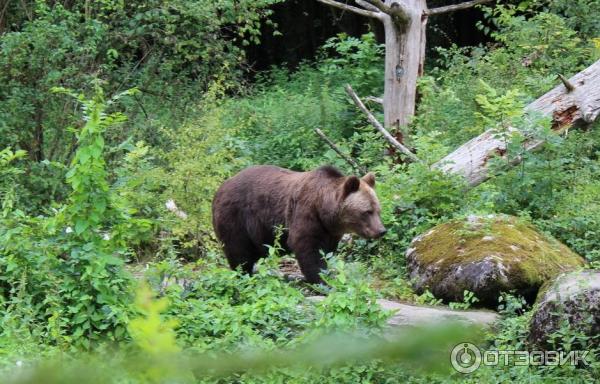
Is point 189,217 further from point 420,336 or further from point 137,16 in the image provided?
point 420,336

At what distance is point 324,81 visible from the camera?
1620 cm

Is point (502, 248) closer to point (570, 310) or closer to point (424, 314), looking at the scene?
point (424, 314)

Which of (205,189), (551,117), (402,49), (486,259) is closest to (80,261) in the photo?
(486,259)

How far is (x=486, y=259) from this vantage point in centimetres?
728

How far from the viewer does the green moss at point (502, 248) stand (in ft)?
23.7

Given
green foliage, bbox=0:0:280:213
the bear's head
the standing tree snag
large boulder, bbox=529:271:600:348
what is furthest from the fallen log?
green foliage, bbox=0:0:280:213

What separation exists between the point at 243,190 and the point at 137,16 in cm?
482

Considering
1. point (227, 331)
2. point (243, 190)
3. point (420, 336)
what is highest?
point (420, 336)

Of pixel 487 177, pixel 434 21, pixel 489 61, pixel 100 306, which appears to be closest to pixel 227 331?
pixel 100 306

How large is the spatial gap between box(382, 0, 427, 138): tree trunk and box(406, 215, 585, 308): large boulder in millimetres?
3729

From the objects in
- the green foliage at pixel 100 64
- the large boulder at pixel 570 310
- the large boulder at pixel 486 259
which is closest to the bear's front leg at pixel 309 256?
the large boulder at pixel 486 259

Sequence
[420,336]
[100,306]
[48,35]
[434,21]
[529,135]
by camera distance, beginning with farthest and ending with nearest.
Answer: [434,21]
[48,35]
[529,135]
[100,306]
[420,336]

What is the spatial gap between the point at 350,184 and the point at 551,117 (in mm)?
3014

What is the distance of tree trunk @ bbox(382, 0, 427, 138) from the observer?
37.7 feet
